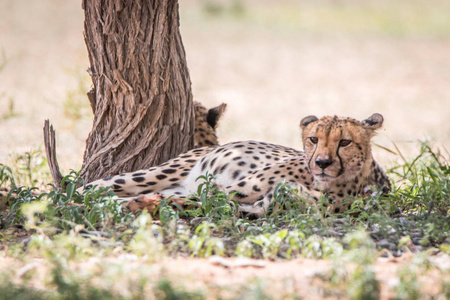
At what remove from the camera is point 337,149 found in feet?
11.6

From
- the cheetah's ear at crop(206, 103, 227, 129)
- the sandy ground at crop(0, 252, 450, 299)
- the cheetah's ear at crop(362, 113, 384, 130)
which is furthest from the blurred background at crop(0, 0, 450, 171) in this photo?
the sandy ground at crop(0, 252, 450, 299)

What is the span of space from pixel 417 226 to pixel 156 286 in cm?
149

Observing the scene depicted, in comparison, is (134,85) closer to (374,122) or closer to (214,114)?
(214,114)

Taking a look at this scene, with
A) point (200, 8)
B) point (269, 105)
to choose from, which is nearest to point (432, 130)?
point (269, 105)

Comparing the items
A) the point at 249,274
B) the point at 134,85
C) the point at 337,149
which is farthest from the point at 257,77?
the point at 249,274

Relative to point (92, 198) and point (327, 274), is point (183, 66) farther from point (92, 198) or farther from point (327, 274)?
point (327, 274)

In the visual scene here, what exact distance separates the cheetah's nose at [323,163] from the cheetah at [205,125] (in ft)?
4.95

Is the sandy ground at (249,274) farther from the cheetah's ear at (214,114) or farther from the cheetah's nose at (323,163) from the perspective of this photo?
the cheetah's ear at (214,114)

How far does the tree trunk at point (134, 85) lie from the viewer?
13.3 ft

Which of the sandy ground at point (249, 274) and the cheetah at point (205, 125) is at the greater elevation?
the cheetah at point (205, 125)

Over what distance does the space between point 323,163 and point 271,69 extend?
9283mm

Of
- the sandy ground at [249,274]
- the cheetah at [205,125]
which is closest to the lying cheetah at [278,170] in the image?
the cheetah at [205,125]

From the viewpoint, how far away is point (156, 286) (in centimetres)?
195

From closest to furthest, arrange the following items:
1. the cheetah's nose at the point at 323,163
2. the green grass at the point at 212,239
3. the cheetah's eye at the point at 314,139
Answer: the green grass at the point at 212,239, the cheetah's nose at the point at 323,163, the cheetah's eye at the point at 314,139
